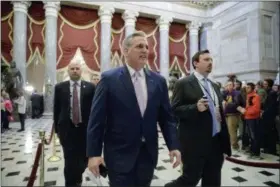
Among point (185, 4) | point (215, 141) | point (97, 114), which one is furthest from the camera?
point (185, 4)

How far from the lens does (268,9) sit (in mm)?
12273

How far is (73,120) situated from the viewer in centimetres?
284

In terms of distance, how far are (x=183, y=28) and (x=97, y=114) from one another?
16.9m

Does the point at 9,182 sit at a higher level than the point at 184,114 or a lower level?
lower

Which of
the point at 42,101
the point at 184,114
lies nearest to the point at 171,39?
the point at 42,101

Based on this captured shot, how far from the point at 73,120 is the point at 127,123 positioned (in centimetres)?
136

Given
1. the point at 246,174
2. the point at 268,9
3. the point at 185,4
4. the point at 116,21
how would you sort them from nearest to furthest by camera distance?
the point at 246,174, the point at 268,9, the point at 116,21, the point at 185,4

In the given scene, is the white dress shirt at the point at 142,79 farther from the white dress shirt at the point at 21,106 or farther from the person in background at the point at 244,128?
the white dress shirt at the point at 21,106

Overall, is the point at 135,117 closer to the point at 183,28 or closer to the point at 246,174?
the point at 246,174

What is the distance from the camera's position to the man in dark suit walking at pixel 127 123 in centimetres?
167

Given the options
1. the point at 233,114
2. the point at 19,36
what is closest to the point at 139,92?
the point at 233,114

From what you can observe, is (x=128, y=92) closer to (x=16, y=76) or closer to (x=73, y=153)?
(x=73, y=153)

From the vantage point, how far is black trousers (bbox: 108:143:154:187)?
1664mm

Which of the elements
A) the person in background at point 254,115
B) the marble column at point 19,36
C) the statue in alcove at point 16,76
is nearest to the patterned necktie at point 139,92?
the person in background at point 254,115
